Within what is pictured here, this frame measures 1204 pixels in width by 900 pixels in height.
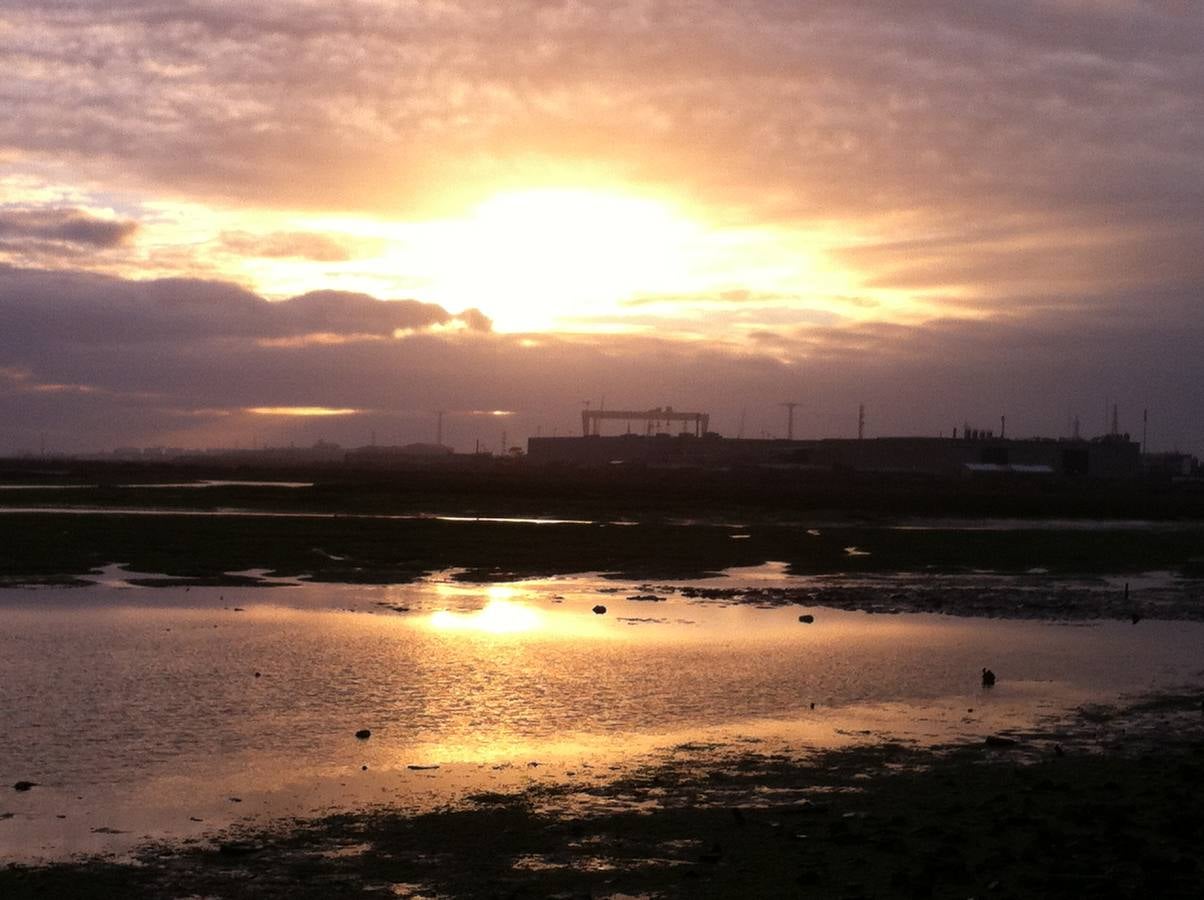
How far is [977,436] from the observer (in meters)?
182

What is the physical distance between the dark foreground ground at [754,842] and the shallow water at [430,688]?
105cm

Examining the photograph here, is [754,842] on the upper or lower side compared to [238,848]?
upper

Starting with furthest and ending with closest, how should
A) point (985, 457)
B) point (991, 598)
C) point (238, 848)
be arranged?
point (985, 457), point (991, 598), point (238, 848)

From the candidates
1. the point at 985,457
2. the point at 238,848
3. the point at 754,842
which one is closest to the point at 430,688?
the point at 238,848

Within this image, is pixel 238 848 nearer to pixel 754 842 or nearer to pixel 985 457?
pixel 754 842

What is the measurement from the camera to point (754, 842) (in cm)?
1338

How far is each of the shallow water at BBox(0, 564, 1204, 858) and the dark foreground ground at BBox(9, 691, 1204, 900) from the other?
105cm

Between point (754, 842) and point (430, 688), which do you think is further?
point (430, 688)

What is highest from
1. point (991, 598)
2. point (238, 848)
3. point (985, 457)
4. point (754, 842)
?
point (985, 457)

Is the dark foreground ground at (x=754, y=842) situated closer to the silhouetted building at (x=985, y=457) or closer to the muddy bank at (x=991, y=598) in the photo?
the muddy bank at (x=991, y=598)

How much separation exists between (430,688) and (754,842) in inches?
395

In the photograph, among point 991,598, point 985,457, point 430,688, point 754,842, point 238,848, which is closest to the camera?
point 238,848

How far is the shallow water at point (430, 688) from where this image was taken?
15.7m

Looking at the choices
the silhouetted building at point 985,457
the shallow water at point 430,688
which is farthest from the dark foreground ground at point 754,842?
the silhouetted building at point 985,457
